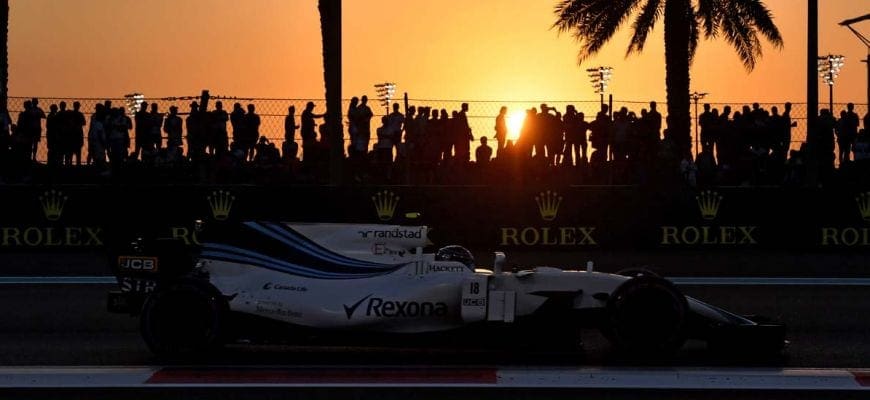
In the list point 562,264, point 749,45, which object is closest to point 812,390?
point 562,264

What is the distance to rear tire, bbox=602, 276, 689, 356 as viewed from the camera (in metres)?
8.09

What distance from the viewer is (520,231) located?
17953mm

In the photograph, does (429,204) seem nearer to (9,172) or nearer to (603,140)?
(603,140)

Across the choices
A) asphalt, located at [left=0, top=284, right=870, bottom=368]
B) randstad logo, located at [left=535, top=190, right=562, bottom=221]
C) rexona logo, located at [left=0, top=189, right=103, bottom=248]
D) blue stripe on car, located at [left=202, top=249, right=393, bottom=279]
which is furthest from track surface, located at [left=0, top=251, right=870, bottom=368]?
randstad logo, located at [left=535, top=190, right=562, bottom=221]

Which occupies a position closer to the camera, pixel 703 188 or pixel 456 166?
pixel 703 188

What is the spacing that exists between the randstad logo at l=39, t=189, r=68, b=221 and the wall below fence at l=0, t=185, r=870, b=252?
1 cm

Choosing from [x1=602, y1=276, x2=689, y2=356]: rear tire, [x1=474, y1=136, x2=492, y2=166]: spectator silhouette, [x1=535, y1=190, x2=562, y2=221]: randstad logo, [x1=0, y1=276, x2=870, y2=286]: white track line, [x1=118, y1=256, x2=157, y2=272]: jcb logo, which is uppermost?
[x1=474, y1=136, x2=492, y2=166]: spectator silhouette

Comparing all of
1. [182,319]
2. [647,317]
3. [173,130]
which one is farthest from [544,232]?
[182,319]

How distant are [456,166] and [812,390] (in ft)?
44.7

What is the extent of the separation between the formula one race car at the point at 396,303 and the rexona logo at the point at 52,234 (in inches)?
386

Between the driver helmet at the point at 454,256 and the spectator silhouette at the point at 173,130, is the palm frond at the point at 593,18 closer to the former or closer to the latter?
the spectator silhouette at the point at 173,130

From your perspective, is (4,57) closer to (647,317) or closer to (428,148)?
(428,148)

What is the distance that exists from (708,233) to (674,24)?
26.2 ft

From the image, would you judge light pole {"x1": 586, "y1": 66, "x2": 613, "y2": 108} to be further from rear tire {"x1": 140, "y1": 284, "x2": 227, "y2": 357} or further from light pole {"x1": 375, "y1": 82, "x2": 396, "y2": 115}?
rear tire {"x1": 140, "y1": 284, "x2": 227, "y2": 357}
